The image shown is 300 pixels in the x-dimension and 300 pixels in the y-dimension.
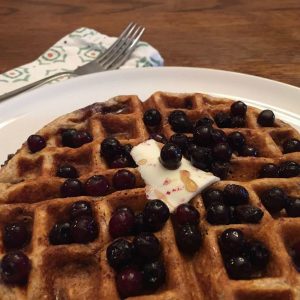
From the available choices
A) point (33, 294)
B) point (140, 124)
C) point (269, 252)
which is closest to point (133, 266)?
point (33, 294)

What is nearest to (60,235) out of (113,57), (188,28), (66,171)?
(66,171)

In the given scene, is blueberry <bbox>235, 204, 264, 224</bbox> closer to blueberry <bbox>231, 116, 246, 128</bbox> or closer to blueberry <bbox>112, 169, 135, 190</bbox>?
blueberry <bbox>112, 169, 135, 190</bbox>

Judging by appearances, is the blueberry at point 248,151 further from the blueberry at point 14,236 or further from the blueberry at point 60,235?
the blueberry at point 14,236

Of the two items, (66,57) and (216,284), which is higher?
(216,284)

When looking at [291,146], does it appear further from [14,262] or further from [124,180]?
[14,262]

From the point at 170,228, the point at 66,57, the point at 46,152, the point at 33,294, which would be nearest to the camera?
the point at 33,294

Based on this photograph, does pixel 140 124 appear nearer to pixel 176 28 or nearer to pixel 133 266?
pixel 133 266

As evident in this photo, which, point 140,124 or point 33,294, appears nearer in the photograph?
point 33,294
